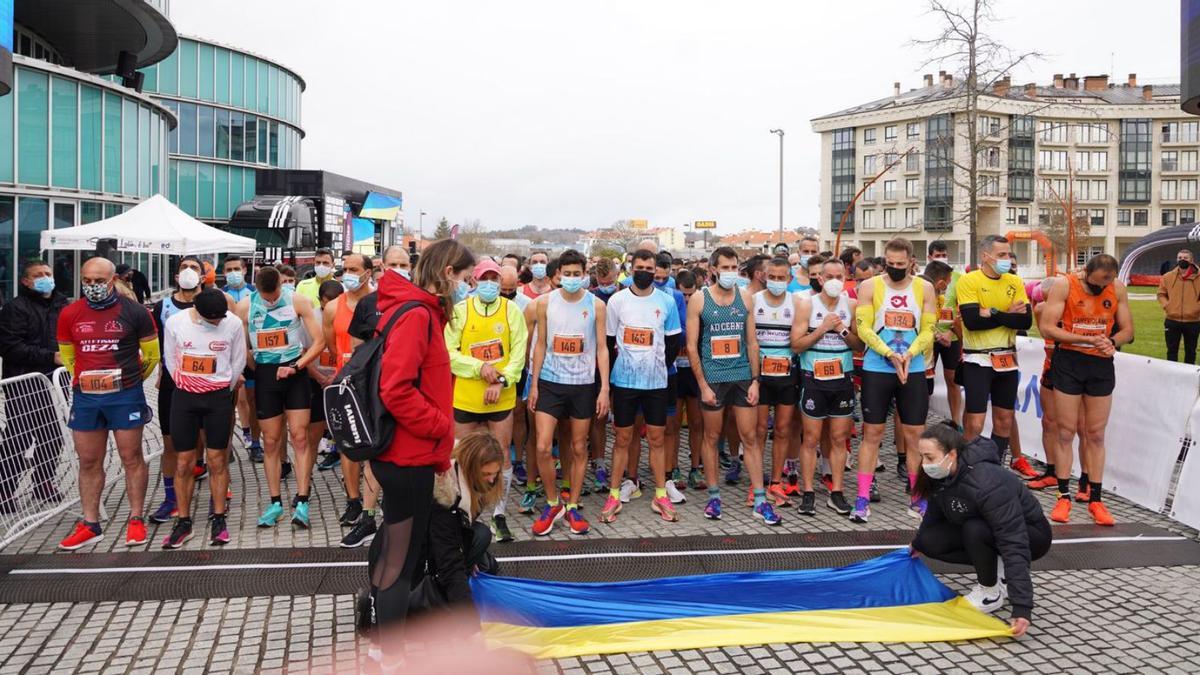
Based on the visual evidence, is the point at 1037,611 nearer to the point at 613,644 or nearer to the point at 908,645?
the point at 908,645

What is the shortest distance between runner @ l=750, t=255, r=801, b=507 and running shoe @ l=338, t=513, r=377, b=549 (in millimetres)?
2944

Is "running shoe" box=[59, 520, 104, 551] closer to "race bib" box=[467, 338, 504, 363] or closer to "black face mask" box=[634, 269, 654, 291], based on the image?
"race bib" box=[467, 338, 504, 363]

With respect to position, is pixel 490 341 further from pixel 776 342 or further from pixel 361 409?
pixel 361 409

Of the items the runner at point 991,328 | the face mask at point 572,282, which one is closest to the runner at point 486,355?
the face mask at point 572,282

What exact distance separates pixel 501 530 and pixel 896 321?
3.42 m

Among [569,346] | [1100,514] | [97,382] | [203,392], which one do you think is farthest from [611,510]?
[97,382]

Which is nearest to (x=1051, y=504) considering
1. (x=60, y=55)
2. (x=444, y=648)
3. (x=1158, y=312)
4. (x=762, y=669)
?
(x=762, y=669)

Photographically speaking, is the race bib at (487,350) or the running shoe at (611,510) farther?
the running shoe at (611,510)

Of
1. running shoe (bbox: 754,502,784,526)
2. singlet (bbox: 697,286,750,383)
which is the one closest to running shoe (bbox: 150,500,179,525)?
singlet (bbox: 697,286,750,383)

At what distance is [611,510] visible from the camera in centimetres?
688

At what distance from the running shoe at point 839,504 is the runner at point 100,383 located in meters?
5.14

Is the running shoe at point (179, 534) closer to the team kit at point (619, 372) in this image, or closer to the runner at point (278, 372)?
the team kit at point (619, 372)

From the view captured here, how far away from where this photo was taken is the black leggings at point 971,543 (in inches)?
195

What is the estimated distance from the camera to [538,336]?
6906 millimetres
